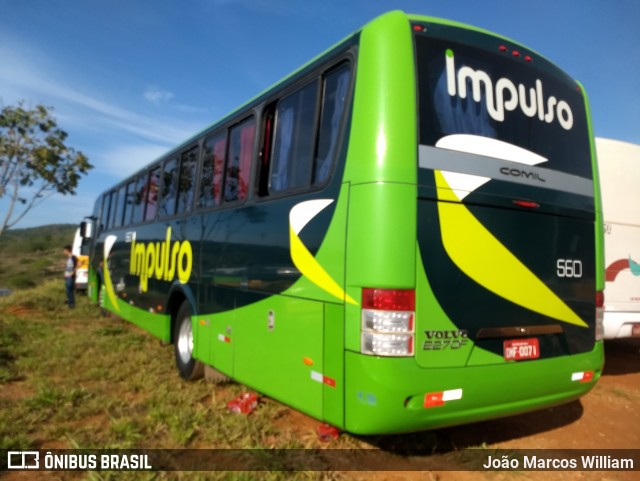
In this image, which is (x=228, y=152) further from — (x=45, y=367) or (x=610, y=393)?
(x=610, y=393)

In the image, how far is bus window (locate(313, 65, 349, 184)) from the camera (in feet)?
11.0

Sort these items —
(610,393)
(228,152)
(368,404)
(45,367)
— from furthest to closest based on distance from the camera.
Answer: (45,367) < (610,393) < (228,152) < (368,404)

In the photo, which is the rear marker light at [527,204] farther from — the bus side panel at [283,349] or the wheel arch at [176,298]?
the wheel arch at [176,298]

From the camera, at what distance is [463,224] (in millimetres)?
3164

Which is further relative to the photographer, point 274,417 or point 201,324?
point 201,324

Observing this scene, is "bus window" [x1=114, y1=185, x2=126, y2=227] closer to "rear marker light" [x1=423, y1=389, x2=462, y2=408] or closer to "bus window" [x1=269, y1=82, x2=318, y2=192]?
"bus window" [x1=269, y1=82, x2=318, y2=192]

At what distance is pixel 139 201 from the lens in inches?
333

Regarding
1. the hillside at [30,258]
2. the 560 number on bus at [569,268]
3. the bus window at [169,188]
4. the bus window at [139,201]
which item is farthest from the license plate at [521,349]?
the hillside at [30,258]

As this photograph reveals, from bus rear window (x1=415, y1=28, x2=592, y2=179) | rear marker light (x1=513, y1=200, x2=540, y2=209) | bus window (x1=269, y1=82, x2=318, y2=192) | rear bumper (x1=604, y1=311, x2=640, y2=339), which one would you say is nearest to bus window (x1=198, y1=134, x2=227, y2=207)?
bus window (x1=269, y1=82, x2=318, y2=192)

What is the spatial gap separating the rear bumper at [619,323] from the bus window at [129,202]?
8.21 metres

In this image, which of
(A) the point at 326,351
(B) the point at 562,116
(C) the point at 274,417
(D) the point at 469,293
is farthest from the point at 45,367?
(B) the point at 562,116

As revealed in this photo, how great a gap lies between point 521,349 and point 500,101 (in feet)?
6.23

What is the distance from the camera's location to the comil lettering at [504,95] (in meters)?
3.32

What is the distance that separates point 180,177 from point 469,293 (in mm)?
4722
